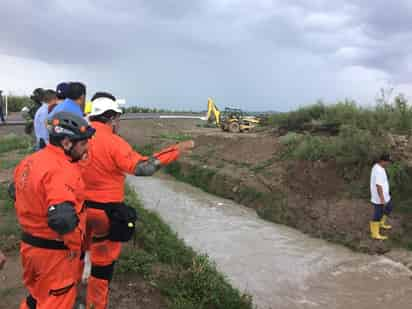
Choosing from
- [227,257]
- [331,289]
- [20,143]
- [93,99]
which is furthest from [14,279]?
[20,143]

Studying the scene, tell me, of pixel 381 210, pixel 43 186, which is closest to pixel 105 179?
pixel 43 186

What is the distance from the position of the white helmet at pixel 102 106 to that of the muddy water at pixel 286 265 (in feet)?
12.1

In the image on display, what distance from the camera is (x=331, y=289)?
6715 millimetres

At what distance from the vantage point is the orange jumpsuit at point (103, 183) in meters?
3.54

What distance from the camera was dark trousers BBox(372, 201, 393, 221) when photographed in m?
8.05

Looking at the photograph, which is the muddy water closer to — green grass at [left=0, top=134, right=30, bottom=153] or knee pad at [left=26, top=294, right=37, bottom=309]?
knee pad at [left=26, top=294, right=37, bottom=309]

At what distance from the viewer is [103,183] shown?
3.69 meters

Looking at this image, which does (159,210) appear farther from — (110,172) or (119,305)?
(110,172)

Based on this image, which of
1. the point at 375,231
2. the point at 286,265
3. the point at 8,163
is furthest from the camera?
the point at 8,163

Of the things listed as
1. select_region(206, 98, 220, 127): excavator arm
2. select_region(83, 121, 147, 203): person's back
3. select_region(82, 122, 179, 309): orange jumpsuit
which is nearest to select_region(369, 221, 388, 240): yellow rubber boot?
select_region(82, 122, 179, 309): orange jumpsuit

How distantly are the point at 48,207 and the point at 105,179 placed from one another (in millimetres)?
1185

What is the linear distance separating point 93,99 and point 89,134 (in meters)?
1.12

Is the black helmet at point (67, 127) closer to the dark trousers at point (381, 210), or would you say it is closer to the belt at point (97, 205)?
the belt at point (97, 205)

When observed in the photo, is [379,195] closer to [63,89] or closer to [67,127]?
[63,89]
